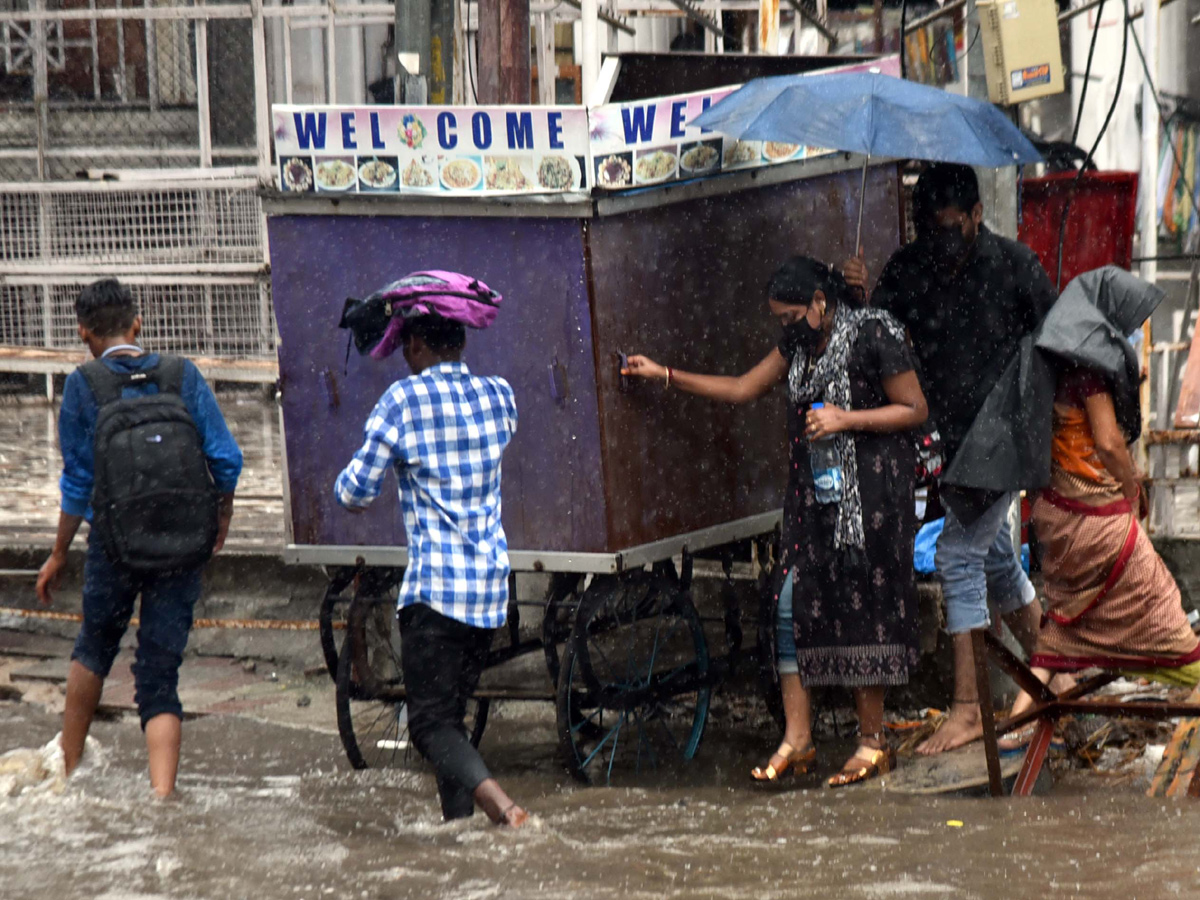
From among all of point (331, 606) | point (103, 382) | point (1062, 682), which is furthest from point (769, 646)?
point (103, 382)

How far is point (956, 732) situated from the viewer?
550 centimetres

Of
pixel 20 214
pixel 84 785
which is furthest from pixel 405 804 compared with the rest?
pixel 20 214

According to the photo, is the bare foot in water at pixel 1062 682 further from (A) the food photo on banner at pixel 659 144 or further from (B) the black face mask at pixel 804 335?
(A) the food photo on banner at pixel 659 144

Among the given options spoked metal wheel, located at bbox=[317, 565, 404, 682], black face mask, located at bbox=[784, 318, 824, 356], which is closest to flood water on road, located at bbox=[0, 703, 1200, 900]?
spoked metal wheel, located at bbox=[317, 565, 404, 682]

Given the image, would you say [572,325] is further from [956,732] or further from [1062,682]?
[1062,682]

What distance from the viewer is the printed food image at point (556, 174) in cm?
502

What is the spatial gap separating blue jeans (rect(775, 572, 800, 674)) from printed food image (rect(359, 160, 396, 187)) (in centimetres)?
194

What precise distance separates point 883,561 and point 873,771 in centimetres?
72

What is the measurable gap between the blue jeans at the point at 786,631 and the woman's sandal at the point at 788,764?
0.28m

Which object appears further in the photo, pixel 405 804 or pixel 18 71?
pixel 18 71

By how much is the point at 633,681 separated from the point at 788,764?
0.71 meters

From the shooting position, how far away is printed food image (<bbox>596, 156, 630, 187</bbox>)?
5.03 meters

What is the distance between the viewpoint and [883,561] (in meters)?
5.19

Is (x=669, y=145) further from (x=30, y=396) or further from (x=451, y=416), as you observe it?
(x=30, y=396)
